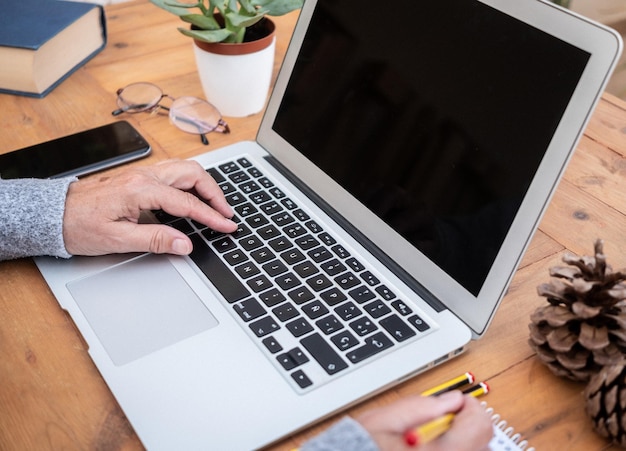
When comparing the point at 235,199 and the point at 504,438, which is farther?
the point at 235,199

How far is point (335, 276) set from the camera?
650mm

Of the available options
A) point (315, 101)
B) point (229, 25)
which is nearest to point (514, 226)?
point (315, 101)

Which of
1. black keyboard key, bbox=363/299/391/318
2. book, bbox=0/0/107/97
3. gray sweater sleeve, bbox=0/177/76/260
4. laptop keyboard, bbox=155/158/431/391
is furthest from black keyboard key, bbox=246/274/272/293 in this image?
book, bbox=0/0/107/97

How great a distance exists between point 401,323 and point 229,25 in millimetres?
483

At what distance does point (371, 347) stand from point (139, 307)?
23cm

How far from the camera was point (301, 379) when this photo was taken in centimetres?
54

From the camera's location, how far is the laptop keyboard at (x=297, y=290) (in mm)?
569

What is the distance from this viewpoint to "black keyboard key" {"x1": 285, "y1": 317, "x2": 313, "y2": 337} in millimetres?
585

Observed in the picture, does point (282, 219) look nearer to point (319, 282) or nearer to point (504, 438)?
point (319, 282)

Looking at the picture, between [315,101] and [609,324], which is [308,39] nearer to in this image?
[315,101]

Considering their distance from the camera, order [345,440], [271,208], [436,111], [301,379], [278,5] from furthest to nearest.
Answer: [278,5] → [271,208] → [436,111] → [301,379] → [345,440]

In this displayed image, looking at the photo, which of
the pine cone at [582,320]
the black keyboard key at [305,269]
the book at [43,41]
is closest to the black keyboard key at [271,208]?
the black keyboard key at [305,269]

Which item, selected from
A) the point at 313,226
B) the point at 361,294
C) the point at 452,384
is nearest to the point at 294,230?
the point at 313,226

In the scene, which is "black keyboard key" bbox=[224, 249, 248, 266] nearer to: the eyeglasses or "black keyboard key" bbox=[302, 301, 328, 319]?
"black keyboard key" bbox=[302, 301, 328, 319]
